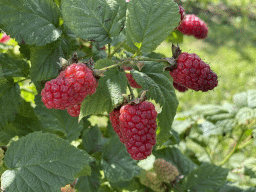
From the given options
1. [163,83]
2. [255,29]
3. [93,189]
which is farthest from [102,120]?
[255,29]

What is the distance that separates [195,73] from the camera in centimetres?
97

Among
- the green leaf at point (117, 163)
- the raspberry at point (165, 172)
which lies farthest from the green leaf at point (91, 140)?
the raspberry at point (165, 172)

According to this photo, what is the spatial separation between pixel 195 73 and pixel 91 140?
2.37 feet

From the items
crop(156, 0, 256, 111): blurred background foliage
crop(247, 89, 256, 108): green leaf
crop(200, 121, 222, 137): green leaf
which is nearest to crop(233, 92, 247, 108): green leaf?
crop(247, 89, 256, 108): green leaf

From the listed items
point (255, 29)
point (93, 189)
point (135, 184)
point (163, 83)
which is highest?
point (163, 83)

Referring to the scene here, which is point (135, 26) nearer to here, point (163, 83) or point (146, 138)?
point (163, 83)

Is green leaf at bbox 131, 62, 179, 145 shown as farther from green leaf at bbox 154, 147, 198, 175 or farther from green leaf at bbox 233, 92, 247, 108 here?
green leaf at bbox 233, 92, 247, 108

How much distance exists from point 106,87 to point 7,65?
23.0 inches

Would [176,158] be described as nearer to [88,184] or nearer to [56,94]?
[88,184]

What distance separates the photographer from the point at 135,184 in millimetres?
1677

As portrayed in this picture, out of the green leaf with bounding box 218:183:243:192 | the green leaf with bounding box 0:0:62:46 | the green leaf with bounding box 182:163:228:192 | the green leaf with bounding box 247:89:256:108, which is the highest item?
the green leaf with bounding box 0:0:62:46

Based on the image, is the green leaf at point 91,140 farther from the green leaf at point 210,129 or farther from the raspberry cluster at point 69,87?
the green leaf at point 210,129

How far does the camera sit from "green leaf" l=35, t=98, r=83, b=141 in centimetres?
136

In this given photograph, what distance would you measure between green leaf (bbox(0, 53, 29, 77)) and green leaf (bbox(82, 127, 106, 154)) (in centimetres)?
43
